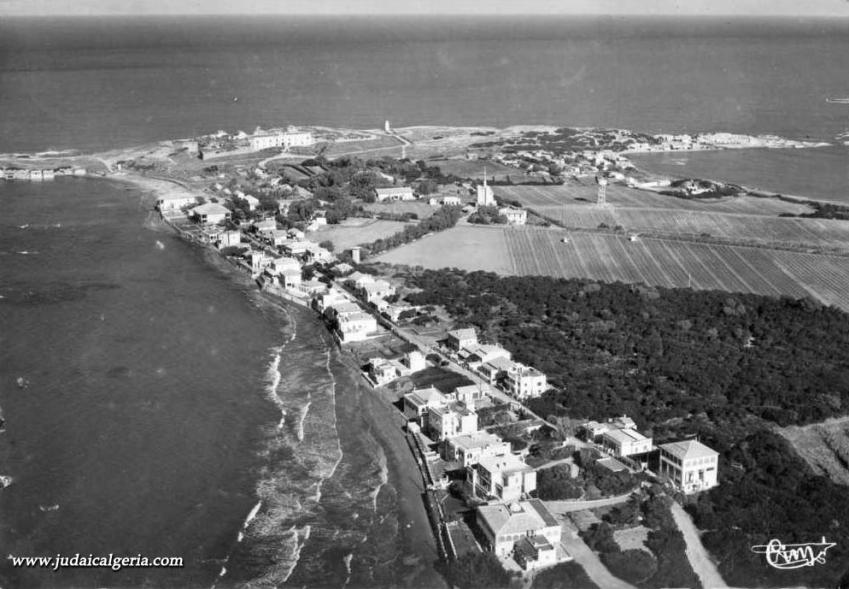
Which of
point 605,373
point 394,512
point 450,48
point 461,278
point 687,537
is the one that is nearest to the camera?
point 687,537

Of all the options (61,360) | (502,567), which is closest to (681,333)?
(502,567)

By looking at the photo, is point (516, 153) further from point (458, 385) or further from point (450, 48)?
point (450, 48)

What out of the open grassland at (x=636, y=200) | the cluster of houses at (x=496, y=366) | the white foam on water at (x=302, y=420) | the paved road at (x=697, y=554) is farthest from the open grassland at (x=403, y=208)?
the paved road at (x=697, y=554)

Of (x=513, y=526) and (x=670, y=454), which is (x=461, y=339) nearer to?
(x=670, y=454)

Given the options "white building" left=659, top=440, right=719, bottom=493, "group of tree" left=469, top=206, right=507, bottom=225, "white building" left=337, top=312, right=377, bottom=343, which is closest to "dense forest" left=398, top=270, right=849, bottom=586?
"white building" left=659, top=440, right=719, bottom=493

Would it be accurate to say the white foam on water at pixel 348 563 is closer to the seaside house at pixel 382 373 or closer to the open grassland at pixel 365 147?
the seaside house at pixel 382 373

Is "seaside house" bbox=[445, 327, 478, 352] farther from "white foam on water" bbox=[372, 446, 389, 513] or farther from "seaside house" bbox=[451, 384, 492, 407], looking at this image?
"white foam on water" bbox=[372, 446, 389, 513]
